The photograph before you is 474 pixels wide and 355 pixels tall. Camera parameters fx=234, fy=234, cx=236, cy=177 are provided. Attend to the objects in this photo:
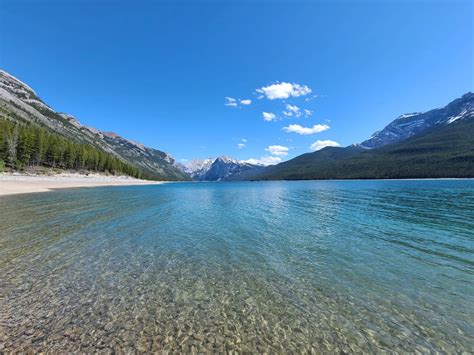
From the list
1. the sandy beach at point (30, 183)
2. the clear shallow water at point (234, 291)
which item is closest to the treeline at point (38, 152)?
the sandy beach at point (30, 183)

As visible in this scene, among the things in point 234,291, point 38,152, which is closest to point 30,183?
point 38,152

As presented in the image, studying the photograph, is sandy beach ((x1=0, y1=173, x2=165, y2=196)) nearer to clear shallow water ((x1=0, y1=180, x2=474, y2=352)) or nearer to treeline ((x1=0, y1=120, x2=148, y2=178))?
treeline ((x1=0, y1=120, x2=148, y2=178))

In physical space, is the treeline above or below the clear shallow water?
above

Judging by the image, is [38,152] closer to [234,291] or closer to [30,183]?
[30,183]

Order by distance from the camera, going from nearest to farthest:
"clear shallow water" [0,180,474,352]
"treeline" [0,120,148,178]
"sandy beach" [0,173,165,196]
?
1. "clear shallow water" [0,180,474,352]
2. "sandy beach" [0,173,165,196]
3. "treeline" [0,120,148,178]

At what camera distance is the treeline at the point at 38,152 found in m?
102

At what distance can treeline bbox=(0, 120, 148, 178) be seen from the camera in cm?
10175

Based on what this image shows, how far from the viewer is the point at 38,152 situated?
4530 inches

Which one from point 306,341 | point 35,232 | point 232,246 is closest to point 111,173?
point 35,232

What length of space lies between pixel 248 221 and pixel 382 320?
20.5 metres

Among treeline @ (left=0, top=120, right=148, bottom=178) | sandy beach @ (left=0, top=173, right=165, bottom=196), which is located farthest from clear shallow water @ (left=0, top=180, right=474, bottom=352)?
treeline @ (left=0, top=120, right=148, bottom=178)

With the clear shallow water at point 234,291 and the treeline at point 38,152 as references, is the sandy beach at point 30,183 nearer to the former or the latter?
the treeline at point 38,152

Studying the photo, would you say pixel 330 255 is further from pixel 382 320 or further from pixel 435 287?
pixel 382 320

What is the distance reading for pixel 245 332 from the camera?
27.3ft
